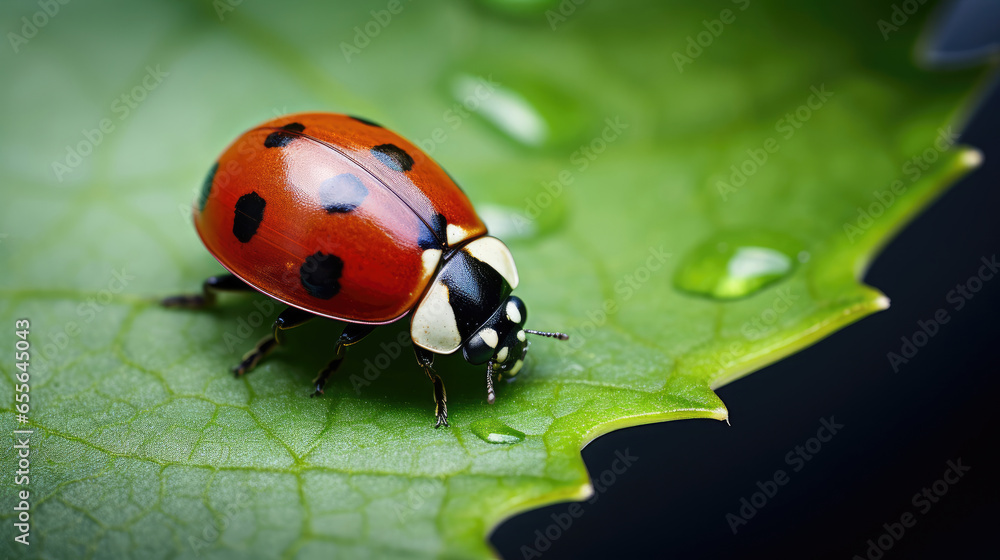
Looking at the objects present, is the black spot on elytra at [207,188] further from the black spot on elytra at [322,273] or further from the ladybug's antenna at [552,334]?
the ladybug's antenna at [552,334]

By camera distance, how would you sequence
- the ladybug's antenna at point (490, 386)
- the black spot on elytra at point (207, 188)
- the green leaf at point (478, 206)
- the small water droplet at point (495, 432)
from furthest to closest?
the black spot on elytra at point (207, 188) < the ladybug's antenna at point (490, 386) < the small water droplet at point (495, 432) < the green leaf at point (478, 206)

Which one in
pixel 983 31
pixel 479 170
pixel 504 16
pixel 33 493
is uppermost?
pixel 983 31

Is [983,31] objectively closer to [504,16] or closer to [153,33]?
[504,16]

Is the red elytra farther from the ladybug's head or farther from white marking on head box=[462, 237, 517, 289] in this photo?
the ladybug's head

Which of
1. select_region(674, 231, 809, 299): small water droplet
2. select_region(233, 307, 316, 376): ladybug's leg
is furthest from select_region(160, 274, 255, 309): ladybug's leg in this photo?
select_region(674, 231, 809, 299): small water droplet

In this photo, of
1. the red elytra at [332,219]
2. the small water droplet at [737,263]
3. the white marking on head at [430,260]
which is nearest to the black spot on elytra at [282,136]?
the red elytra at [332,219]

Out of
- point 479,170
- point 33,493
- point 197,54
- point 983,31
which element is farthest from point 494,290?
point 983,31

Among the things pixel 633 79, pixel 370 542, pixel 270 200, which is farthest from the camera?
pixel 633 79
